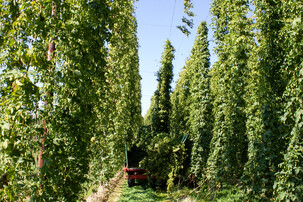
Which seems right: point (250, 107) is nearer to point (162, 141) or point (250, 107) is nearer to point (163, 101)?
point (162, 141)

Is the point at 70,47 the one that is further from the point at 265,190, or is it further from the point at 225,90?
the point at 225,90

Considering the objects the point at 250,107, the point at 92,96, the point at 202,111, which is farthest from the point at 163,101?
the point at 92,96

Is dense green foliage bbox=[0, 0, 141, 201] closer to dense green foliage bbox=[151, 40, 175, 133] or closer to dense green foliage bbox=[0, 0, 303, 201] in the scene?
dense green foliage bbox=[0, 0, 303, 201]

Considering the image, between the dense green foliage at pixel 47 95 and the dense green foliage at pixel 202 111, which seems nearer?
the dense green foliage at pixel 47 95

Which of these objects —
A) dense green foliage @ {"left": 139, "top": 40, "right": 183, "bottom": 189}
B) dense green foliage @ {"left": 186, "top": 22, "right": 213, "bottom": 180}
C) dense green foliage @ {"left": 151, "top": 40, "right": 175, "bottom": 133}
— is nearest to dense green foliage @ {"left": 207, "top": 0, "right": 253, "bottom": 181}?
dense green foliage @ {"left": 186, "top": 22, "right": 213, "bottom": 180}

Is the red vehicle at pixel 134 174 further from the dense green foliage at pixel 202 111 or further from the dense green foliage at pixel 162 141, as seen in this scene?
the dense green foliage at pixel 202 111

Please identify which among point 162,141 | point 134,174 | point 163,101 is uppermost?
point 163,101

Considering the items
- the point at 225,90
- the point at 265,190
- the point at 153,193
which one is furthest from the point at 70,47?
the point at 153,193

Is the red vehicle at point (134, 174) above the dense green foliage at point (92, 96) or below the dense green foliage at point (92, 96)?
below

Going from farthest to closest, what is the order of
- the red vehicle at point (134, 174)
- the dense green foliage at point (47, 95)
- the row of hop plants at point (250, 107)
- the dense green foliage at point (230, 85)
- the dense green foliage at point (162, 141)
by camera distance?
1. the red vehicle at point (134, 174)
2. the dense green foliage at point (162, 141)
3. the dense green foliage at point (230, 85)
4. the row of hop plants at point (250, 107)
5. the dense green foliage at point (47, 95)

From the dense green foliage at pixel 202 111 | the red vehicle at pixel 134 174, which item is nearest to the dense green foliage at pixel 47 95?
the dense green foliage at pixel 202 111

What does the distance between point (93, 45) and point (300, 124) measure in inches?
153

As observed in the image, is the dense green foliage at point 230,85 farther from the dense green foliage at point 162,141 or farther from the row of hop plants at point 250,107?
the dense green foliage at point 162,141

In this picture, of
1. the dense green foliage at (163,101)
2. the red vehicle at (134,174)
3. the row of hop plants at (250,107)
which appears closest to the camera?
the row of hop plants at (250,107)
